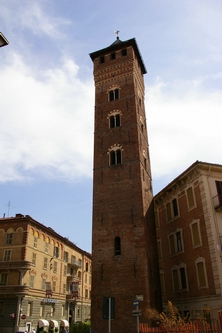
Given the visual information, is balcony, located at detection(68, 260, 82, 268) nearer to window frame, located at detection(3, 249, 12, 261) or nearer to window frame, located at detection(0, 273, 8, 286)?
window frame, located at detection(3, 249, 12, 261)

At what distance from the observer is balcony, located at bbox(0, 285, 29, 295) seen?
32.4 m

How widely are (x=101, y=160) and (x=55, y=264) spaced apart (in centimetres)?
1980

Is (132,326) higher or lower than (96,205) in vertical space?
lower

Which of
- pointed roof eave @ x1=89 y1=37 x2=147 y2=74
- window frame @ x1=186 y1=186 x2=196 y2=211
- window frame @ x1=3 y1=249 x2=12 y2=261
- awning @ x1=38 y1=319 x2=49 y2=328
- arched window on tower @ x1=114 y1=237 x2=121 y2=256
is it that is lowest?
awning @ x1=38 y1=319 x2=49 y2=328

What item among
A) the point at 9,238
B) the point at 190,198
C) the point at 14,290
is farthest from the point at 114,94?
the point at 14,290

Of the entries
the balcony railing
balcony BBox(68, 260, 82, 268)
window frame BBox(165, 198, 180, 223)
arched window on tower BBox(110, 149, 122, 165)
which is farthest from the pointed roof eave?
the balcony railing

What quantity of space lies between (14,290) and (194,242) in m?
20.2

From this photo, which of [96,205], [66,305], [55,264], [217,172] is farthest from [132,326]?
[66,305]

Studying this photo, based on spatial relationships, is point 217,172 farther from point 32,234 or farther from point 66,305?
point 66,305

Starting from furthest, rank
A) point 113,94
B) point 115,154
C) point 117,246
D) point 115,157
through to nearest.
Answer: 1. point 113,94
2. point 115,154
3. point 115,157
4. point 117,246

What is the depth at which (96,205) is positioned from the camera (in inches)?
1092

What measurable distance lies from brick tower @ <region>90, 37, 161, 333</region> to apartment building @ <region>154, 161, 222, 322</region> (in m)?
1.90

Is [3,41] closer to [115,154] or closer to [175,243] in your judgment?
[115,154]

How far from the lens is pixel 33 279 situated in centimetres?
3522
